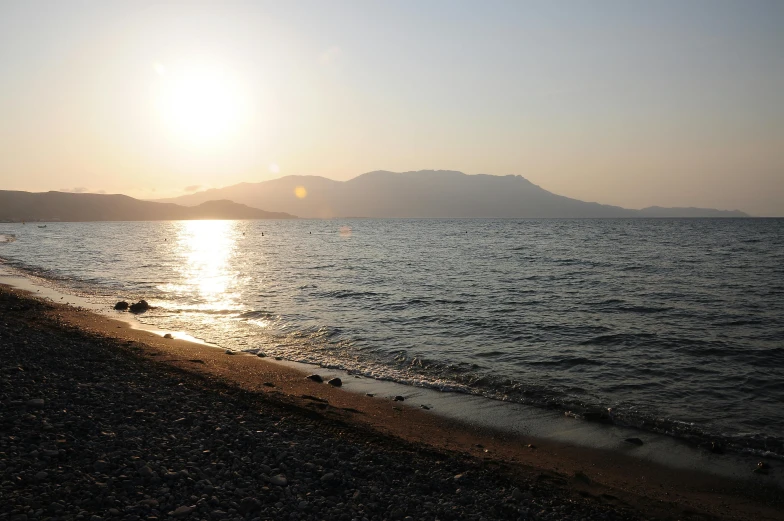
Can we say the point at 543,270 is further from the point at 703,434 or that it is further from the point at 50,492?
the point at 50,492

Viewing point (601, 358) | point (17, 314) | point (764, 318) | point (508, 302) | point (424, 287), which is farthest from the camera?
point (424, 287)

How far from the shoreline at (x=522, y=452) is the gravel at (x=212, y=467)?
0.79 meters

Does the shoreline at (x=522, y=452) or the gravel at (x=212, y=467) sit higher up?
the gravel at (x=212, y=467)

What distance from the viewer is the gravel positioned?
712 cm

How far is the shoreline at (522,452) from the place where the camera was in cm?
955

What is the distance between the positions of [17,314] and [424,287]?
25.7m

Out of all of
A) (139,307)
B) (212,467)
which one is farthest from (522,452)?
(139,307)

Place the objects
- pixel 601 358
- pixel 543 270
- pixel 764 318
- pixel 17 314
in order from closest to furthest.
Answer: pixel 601 358 → pixel 17 314 → pixel 764 318 → pixel 543 270

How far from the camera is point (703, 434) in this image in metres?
12.8

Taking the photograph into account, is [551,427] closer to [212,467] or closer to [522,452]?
[522,452]

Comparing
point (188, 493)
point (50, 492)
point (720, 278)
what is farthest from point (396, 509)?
point (720, 278)

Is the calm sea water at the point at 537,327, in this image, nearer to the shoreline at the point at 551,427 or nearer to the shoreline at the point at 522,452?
the shoreline at the point at 551,427

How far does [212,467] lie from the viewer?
8.30m

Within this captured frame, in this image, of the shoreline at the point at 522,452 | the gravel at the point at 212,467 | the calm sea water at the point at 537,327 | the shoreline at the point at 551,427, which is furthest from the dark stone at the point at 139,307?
the gravel at the point at 212,467
